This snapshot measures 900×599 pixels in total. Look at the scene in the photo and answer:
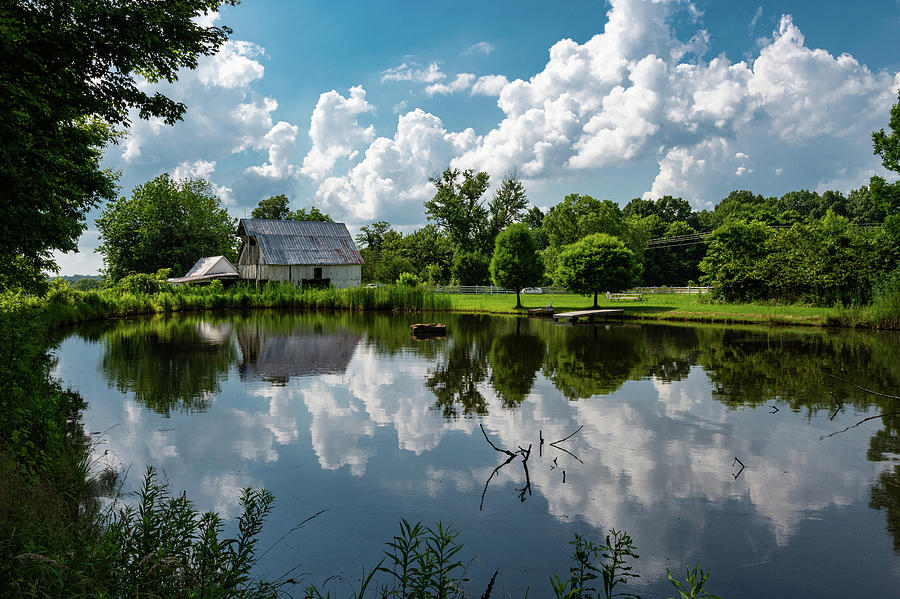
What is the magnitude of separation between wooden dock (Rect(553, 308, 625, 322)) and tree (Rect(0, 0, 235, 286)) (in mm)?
27211

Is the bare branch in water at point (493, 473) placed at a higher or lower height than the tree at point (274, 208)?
lower

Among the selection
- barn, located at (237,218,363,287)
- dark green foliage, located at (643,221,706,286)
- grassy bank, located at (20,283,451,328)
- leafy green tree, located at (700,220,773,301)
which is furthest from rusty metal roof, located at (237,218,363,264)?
dark green foliage, located at (643,221,706,286)

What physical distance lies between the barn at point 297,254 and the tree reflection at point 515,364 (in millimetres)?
31648

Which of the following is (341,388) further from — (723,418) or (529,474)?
(723,418)

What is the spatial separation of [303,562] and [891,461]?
966 centimetres

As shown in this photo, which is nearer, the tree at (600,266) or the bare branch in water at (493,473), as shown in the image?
the bare branch in water at (493,473)

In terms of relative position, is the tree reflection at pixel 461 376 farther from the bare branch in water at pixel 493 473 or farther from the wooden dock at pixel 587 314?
the wooden dock at pixel 587 314

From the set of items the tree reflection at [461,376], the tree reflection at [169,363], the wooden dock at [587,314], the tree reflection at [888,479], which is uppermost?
the wooden dock at [587,314]

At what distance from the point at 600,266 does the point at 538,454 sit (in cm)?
3121

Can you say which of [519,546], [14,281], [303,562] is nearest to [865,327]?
[519,546]

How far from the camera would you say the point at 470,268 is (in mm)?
65938

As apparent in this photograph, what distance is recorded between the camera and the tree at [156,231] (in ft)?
208

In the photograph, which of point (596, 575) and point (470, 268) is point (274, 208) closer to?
point (470, 268)

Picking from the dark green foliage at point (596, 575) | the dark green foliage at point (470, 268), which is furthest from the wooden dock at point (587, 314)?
the dark green foliage at point (596, 575)
